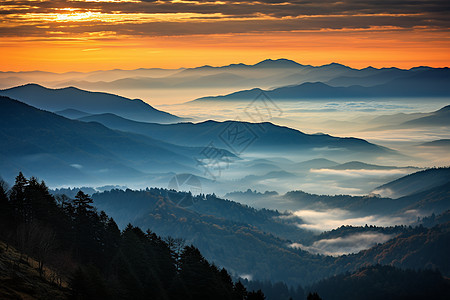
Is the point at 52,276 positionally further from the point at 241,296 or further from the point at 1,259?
the point at 241,296

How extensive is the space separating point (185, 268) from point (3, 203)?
92.1 feet

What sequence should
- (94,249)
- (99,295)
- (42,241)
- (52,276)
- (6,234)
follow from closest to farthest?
(99,295) < (52,276) < (42,241) < (6,234) < (94,249)

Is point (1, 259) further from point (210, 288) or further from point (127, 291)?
point (210, 288)

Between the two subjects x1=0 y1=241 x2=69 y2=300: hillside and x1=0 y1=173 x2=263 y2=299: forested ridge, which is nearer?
x1=0 y1=241 x2=69 y2=300: hillside

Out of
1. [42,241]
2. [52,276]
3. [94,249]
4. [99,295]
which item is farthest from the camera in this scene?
[94,249]

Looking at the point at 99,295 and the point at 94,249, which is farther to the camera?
the point at 94,249

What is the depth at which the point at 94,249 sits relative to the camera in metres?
88.3

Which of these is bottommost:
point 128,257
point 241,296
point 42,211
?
point 241,296

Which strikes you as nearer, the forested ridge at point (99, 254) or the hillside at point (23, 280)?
the hillside at point (23, 280)

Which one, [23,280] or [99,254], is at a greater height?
[99,254]

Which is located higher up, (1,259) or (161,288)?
(1,259)

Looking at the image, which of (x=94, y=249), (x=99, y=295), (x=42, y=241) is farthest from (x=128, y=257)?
(x=99, y=295)

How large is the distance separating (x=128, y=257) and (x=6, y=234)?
1642cm

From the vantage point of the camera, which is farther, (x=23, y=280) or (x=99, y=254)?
(x=99, y=254)
